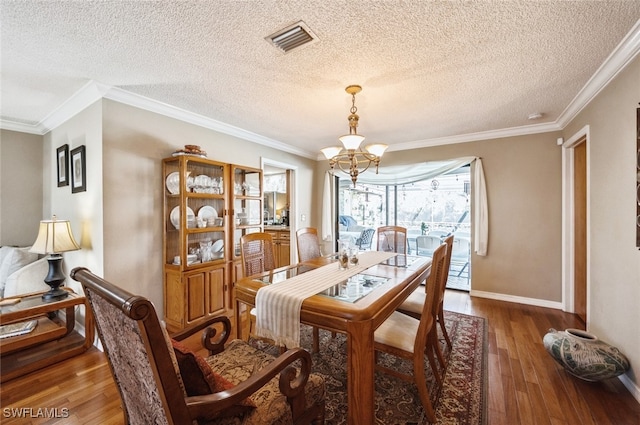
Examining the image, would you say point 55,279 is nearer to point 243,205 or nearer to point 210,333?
point 243,205

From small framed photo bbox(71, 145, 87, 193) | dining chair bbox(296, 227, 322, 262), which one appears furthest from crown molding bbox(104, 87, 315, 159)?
dining chair bbox(296, 227, 322, 262)

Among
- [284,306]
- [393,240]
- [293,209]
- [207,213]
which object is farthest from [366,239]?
[284,306]

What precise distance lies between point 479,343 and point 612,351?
900mm

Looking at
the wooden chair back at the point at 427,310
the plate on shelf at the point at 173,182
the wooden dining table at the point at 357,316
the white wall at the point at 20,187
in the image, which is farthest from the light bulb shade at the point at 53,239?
the wooden chair back at the point at 427,310

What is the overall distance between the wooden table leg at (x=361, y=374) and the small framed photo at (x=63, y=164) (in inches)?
140

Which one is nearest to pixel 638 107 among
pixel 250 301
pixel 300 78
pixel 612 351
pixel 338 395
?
pixel 612 351

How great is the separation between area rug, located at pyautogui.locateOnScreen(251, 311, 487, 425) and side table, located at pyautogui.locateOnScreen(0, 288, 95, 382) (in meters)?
1.66

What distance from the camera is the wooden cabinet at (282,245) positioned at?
16.4 ft

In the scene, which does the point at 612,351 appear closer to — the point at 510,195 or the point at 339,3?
the point at 510,195

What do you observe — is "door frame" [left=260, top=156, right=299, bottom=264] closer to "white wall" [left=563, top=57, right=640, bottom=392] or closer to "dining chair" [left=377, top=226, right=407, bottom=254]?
"dining chair" [left=377, top=226, right=407, bottom=254]

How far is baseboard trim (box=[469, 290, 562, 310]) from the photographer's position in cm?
349

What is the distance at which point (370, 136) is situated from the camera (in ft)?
13.4

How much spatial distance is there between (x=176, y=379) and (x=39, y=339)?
8.57ft

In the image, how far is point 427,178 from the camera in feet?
14.4
